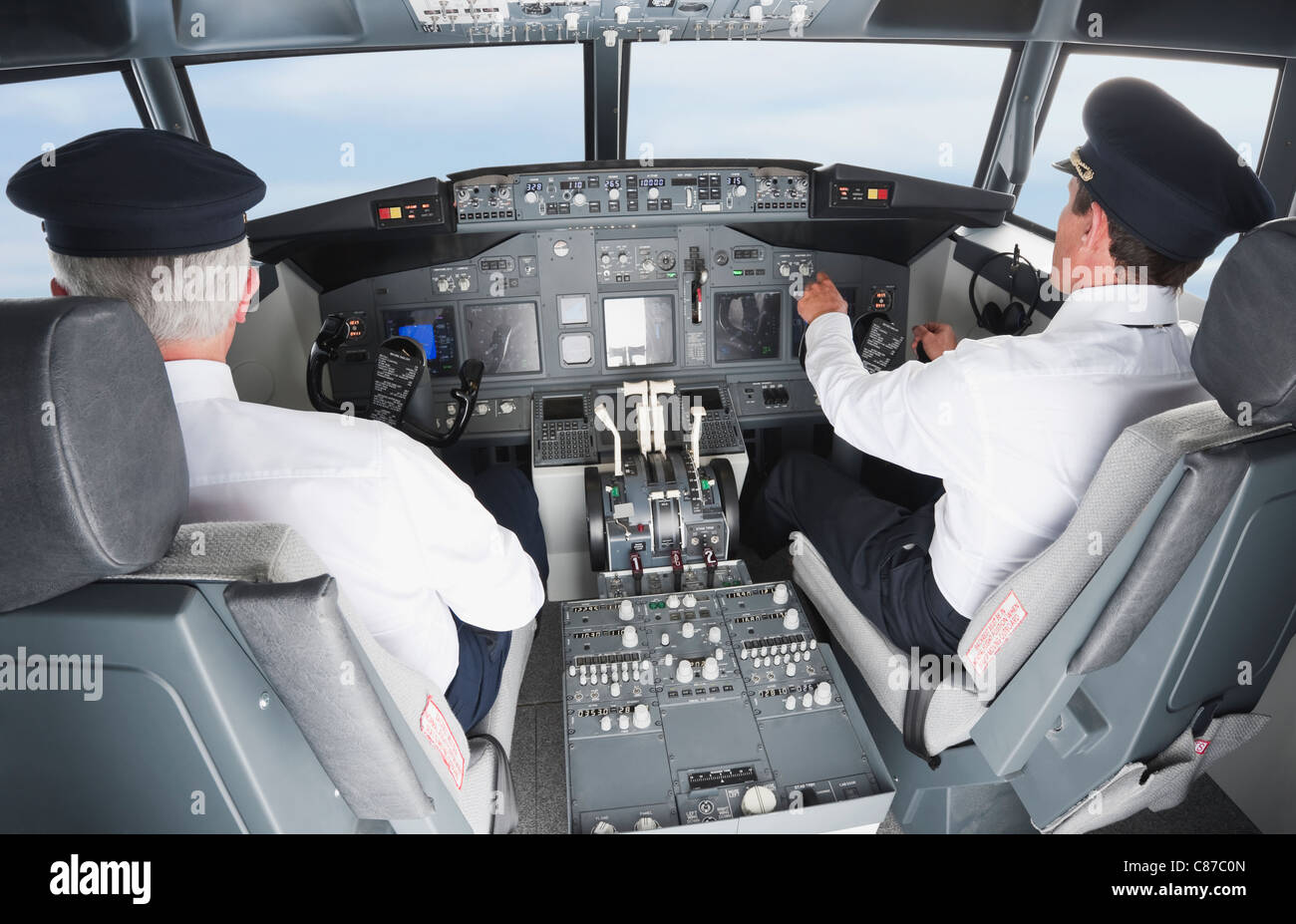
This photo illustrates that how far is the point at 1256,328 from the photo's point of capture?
89 centimetres

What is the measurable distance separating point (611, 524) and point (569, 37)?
4.95 feet

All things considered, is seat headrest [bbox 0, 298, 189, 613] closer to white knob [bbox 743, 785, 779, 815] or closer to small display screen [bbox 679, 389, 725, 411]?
white knob [bbox 743, 785, 779, 815]

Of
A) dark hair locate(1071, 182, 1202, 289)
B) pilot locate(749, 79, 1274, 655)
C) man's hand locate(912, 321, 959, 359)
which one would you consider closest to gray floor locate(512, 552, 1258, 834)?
pilot locate(749, 79, 1274, 655)

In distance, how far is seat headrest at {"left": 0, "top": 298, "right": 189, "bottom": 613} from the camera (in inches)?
24.6

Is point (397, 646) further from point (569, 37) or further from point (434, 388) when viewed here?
point (569, 37)

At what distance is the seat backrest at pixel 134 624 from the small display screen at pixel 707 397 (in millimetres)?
1762

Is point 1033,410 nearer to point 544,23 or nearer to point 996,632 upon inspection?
point 996,632

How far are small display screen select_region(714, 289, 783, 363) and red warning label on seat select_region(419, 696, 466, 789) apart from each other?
1782 millimetres

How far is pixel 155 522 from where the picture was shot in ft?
2.40

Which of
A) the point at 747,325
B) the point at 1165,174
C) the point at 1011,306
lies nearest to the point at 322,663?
the point at 1165,174

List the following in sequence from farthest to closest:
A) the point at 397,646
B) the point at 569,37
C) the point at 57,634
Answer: the point at 569,37 → the point at 397,646 → the point at 57,634

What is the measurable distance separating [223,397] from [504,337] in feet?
5.06
